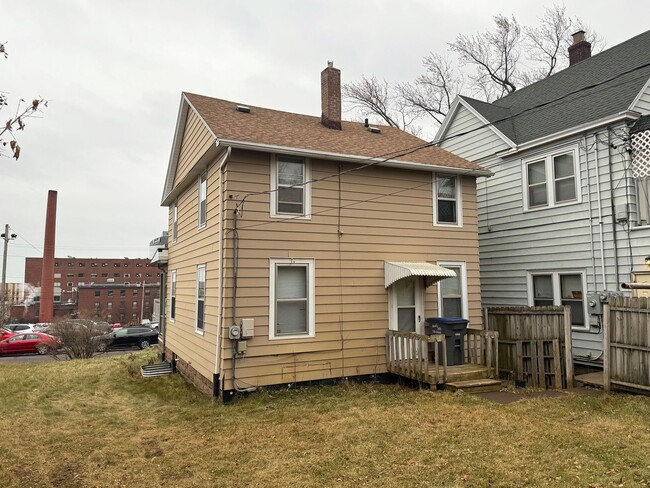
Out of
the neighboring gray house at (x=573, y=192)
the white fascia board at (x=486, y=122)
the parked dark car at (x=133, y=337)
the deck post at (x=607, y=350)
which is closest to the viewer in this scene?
the deck post at (x=607, y=350)

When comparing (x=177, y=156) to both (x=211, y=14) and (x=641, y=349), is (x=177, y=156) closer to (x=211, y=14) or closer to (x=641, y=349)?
(x=211, y=14)

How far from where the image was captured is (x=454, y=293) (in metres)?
10.7

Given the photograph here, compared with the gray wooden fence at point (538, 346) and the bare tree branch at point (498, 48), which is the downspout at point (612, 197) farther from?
the bare tree branch at point (498, 48)

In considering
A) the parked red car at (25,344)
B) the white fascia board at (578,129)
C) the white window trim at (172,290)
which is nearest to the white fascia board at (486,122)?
the white fascia board at (578,129)

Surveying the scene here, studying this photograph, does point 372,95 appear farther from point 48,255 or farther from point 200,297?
point 48,255

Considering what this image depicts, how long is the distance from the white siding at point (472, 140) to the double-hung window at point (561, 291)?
12.3ft

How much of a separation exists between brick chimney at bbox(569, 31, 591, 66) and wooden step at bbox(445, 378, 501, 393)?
477 inches

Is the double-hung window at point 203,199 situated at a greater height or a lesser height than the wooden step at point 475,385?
greater

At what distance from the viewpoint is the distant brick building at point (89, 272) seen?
78.1 m

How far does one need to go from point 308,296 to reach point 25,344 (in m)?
21.2

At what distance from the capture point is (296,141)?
9.43 metres

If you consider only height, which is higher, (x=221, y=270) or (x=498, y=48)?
(x=498, y=48)

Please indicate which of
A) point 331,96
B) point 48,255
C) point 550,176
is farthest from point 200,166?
point 48,255

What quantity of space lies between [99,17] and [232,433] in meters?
6.73
